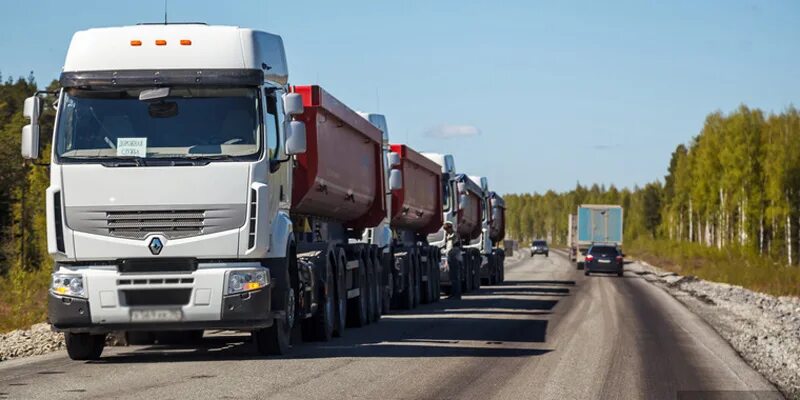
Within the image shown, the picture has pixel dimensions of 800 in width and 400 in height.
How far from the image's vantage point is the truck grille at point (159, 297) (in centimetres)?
1390

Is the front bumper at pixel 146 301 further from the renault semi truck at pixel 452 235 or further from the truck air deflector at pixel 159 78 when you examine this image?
the renault semi truck at pixel 452 235

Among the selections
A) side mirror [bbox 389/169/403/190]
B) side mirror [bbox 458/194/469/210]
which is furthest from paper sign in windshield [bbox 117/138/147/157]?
side mirror [bbox 458/194/469/210]

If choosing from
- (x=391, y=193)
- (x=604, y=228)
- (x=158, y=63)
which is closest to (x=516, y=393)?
(x=158, y=63)

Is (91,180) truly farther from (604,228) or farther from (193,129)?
(604,228)

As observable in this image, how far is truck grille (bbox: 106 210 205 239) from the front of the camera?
13758 mm

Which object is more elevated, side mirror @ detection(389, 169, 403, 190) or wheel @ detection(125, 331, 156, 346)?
side mirror @ detection(389, 169, 403, 190)

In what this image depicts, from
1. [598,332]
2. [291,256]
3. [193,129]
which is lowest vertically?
[598,332]

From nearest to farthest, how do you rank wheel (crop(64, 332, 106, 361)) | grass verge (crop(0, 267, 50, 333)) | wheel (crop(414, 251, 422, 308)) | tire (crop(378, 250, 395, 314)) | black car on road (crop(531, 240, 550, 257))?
wheel (crop(64, 332, 106, 361)) → grass verge (crop(0, 267, 50, 333)) → tire (crop(378, 250, 395, 314)) → wheel (crop(414, 251, 422, 308)) → black car on road (crop(531, 240, 550, 257))

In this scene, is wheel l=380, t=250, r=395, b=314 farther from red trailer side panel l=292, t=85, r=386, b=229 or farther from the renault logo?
the renault logo

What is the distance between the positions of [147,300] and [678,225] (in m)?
128

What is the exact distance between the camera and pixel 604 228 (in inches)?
2675

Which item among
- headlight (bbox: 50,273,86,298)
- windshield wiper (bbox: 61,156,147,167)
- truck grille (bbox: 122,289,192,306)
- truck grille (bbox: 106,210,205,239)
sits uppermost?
windshield wiper (bbox: 61,156,147,167)

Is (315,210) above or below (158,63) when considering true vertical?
below

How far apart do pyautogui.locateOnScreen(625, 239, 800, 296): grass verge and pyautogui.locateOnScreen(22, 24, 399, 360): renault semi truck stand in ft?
108
